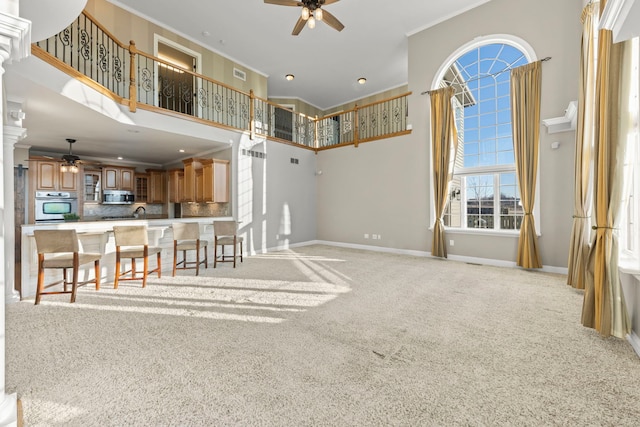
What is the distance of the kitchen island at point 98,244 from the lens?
375 centimetres

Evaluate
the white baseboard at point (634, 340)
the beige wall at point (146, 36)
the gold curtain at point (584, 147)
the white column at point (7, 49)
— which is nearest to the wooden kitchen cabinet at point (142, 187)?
the beige wall at point (146, 36)

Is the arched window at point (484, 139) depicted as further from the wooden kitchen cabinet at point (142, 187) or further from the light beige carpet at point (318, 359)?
the wooden kitchen cabinet at point (142, 187)

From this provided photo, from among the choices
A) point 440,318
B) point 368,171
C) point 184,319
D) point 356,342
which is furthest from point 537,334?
point 368,171

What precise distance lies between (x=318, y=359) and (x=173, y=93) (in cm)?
682

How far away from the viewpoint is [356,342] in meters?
2.42

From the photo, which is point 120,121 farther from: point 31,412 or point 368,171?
point 368,171

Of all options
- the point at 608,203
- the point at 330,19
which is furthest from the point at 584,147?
the point at 330,19

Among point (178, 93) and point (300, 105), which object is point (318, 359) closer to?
point (178, 93)

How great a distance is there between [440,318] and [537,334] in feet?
2.71

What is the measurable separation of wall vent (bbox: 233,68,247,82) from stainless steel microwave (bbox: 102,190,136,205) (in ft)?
15.5

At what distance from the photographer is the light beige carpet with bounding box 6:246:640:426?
1.60 m

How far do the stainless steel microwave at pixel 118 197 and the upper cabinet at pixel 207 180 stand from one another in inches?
105

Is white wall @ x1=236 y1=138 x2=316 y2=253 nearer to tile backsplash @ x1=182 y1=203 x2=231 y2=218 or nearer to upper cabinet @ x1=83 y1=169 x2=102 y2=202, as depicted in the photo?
tile backsplash @ x1=182 y1=203 x2=231 y2=218

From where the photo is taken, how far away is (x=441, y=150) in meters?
5.97
